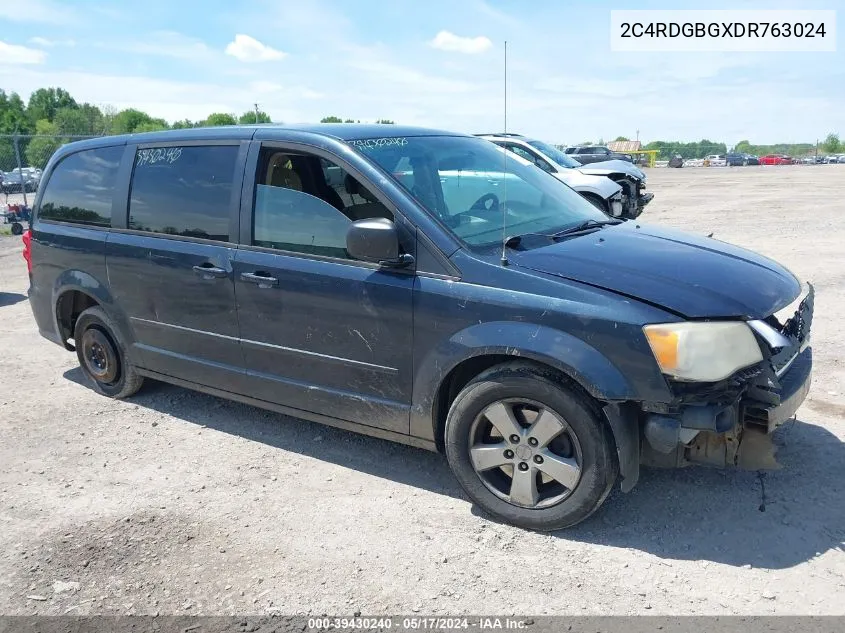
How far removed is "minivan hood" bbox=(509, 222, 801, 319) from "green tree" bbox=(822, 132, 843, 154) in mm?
94911

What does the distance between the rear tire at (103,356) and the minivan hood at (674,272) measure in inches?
123

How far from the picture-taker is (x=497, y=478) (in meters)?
3.39

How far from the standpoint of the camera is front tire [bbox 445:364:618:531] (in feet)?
10.0

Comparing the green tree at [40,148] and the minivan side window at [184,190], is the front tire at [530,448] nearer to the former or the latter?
the minivan side window at [184,190]

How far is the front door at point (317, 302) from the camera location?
3545mm

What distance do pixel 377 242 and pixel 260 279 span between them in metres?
0.90

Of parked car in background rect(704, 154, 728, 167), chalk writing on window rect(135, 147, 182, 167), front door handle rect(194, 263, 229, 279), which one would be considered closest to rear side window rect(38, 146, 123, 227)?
chalk writing on window rect(135, 147, 182, 167)

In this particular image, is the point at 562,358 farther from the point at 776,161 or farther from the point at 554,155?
the point at 776,161

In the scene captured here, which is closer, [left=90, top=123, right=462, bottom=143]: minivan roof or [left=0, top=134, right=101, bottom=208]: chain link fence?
[left=90, top=123, right=462, bottom=143]: minivan roof

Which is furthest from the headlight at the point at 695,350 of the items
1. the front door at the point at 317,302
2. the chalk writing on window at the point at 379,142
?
the chalk writing on window at the point at 379,142

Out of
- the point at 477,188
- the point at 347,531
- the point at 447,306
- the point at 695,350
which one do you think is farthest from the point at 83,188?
the point at 695,350

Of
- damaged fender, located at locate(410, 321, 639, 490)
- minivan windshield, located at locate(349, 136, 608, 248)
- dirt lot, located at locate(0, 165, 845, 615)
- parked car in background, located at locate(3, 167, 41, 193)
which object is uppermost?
parked car in background, located at locate(3, 167, 41, 193)

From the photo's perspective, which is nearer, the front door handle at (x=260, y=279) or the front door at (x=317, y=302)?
the front door at (x=317, y=302)

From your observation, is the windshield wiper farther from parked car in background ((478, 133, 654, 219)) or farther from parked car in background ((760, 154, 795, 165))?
parked car in background ((760, 154, 795, 165))
